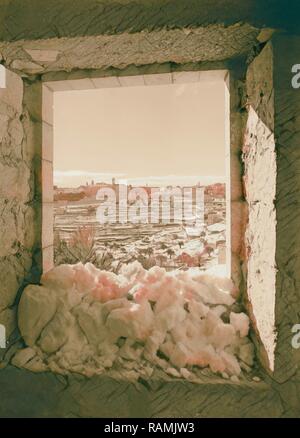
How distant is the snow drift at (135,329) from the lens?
64.3 inches

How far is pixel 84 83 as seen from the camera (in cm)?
202

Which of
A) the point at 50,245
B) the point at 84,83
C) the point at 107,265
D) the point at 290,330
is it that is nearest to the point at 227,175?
the point at 290,330

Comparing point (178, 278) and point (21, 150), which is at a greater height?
point (21, 150)

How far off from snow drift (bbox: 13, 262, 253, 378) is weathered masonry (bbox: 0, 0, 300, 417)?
9cm

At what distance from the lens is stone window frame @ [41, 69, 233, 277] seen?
1.95 meters

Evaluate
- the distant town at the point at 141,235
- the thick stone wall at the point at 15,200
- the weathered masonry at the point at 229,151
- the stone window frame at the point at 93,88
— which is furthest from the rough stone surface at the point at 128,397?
the distant town at the point at 141,235

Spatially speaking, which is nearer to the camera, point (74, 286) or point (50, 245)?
point (74, 286)

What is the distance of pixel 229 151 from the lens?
198 cm

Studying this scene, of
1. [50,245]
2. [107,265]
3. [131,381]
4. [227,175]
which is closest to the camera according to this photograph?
[131,381]

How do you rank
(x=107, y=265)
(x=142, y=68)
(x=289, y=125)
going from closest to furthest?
(x=289, y=125), (x=142, y=68), (x=107, y=265)

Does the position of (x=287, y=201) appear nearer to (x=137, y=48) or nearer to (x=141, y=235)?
(x=137, y=48)

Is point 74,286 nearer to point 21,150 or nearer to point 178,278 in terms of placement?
point 178,278

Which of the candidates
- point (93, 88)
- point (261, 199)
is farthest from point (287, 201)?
point (93, 88)

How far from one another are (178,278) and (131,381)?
2.33 feet
